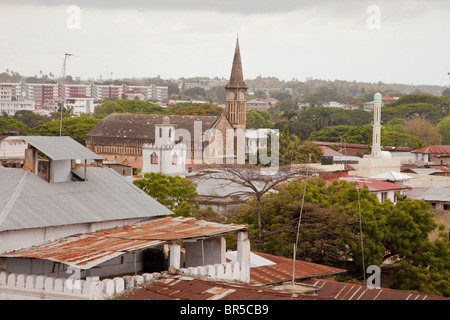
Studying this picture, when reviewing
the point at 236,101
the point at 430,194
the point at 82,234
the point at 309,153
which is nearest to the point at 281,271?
the point at 82,234

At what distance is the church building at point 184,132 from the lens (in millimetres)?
77500

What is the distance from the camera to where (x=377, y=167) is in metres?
56.2

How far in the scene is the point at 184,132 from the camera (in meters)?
77.3

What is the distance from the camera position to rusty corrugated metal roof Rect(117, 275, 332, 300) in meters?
13.7

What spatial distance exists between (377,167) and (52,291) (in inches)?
1702

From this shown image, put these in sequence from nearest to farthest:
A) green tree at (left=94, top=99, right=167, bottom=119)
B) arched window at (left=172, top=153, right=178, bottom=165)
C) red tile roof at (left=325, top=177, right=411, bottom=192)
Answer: red tile roof at (left=325, top=177, right=411, bottom=192)
arched window at (left=172, top=153, right=178, bottom=165)
green tree at (left=94, top=99, right=167, bottom=119)

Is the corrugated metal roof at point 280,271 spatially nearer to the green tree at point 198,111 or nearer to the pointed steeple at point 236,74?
the pointed steeple at point 236,74

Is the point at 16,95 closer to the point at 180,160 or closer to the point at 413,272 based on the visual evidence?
the point at 180,160

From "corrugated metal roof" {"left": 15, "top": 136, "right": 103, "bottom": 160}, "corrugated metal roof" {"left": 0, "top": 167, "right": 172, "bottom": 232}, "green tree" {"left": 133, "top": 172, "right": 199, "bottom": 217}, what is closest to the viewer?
"corrugated metal roof" {"left": 0, "top": 167, "right": 172, "bottom": 232}

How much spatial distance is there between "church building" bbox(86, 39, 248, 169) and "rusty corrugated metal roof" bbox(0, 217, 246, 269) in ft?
184

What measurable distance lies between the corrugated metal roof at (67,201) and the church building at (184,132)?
54.6 metres

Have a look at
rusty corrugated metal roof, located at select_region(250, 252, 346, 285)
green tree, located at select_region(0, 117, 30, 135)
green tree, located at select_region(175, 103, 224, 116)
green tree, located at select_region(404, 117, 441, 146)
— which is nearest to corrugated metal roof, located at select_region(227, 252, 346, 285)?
rusty corrugated metal roof, located at select_region(250, 252, 346, 285)

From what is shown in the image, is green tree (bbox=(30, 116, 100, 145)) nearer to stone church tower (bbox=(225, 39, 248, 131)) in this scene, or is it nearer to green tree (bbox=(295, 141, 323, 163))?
stone church tower (bbox=(225, 39, 248, 131))
